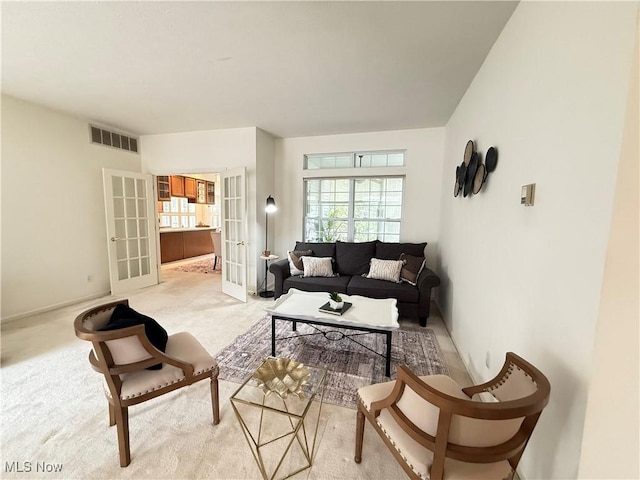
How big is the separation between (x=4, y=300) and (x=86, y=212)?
1361 millimetres

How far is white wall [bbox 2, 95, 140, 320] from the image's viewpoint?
295 cm

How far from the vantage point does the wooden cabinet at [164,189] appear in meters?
6.84

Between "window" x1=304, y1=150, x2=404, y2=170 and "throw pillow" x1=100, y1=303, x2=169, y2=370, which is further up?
"window" x1=304, y1=150, x2=404, y2=170

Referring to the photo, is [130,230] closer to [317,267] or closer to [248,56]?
[317,267]

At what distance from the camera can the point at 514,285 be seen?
1483 millimetres

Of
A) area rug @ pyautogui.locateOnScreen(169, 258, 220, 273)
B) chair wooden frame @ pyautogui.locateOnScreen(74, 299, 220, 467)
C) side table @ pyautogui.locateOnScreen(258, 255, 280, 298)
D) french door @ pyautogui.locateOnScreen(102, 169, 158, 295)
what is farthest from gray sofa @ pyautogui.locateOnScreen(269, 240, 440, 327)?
area rug @ pyautogui.locateOnScreen(169, 258, 220, 273)

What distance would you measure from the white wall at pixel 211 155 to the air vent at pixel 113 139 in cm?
14

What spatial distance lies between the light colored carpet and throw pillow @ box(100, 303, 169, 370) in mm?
468

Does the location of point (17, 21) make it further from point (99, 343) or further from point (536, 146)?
point (536, 146)

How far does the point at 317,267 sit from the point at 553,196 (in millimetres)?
2721

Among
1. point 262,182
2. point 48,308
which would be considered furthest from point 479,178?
point 48,308

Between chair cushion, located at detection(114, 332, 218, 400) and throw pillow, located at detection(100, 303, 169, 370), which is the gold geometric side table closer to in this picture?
chair cushion, located at detection(114, 332, 218, 400)

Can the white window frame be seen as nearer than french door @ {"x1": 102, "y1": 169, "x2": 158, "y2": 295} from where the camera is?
No
